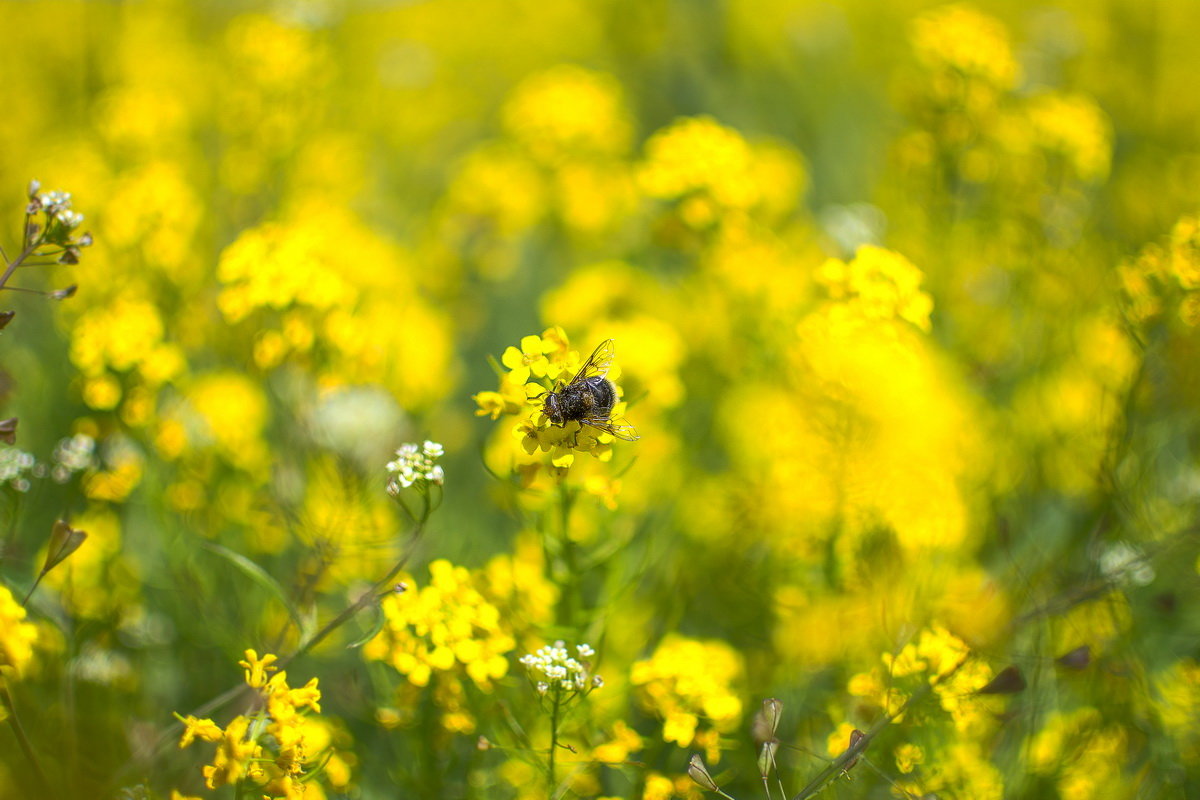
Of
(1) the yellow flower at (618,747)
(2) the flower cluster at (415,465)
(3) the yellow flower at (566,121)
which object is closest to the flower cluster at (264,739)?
(2) the flower cluster at (415,465)

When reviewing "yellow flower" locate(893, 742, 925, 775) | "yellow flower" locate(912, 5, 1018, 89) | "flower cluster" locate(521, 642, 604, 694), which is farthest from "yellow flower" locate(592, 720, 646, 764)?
"yellow flower" locate(912, 5, 1018, 89)

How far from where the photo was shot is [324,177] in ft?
12.0

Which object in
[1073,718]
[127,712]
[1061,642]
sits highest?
[1061,642]

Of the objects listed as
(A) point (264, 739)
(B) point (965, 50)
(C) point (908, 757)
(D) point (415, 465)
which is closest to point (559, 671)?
(D) point (415, 465)

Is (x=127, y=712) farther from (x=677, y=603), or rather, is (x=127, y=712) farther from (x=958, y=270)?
(x=958, y=270)

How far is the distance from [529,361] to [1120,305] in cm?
132

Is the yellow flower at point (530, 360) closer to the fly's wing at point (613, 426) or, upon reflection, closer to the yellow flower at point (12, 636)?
the fly's wing at point (613, 426)

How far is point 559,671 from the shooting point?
1209mm

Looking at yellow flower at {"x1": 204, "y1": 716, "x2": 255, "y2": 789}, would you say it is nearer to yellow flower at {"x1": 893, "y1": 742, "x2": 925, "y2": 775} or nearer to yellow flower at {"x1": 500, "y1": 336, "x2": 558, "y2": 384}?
yellow flower at {"x1": 500, "y1": 336, "x2": 558, "y2": 384}

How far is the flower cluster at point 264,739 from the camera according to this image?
110cm

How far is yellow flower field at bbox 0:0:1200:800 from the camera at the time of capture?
4.58 feet

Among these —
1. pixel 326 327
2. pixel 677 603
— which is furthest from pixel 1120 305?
pixel 326 327

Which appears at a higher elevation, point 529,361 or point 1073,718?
point 529,361

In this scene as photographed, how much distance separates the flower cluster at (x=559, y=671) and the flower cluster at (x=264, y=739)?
316mm
